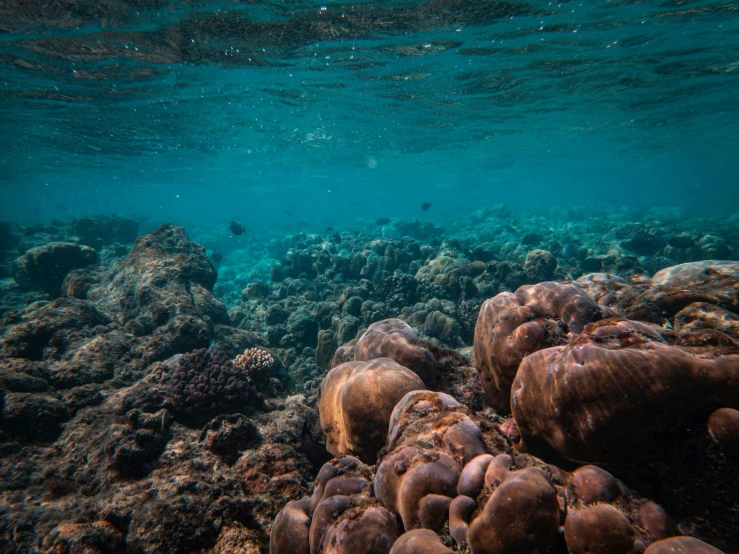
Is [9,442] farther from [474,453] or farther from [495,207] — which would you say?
[495,207]

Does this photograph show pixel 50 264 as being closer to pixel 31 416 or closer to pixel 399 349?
pixel 31 416

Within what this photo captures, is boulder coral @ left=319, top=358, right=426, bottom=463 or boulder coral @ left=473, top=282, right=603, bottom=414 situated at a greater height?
boulder coral @ left=473, top=282, right=603, bottom=414

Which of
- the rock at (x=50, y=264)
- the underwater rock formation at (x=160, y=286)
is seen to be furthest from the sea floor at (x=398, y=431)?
the rock at (x=50, y=264)

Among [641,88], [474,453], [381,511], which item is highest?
[641,88]

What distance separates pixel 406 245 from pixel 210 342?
39.3 feet

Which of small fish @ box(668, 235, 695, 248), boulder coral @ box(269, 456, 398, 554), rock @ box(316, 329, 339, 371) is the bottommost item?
rock @ box(316, 329, 339, 371)

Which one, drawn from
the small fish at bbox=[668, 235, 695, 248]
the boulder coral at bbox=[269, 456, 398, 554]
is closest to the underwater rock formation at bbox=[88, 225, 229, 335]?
the boulder coral at bbox=[269, 456, 398, 554]

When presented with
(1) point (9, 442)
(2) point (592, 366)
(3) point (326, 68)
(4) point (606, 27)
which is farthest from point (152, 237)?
(4) point (606, 27)

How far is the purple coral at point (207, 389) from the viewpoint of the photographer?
550cm

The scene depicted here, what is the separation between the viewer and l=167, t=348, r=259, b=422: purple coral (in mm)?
5500

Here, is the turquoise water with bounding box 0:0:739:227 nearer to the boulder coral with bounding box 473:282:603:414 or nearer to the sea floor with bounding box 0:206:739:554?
the sea floor with bounding box 0:206:739:554

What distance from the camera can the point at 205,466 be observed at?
4.38m

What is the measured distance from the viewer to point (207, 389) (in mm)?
5617

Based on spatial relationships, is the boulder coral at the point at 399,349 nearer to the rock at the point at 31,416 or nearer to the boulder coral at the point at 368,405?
the boulder coral at the point at 368,405
